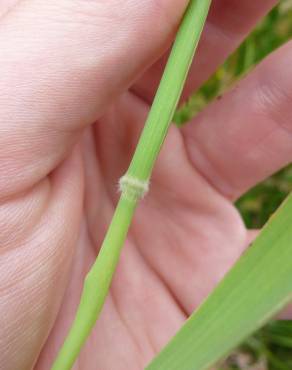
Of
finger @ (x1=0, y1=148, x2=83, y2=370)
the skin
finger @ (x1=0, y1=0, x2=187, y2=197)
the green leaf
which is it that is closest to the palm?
the skin

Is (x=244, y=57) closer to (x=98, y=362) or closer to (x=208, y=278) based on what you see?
Answer: (x=208, y=278)

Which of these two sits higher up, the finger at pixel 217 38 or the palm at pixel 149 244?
the finger at pixel 217 38

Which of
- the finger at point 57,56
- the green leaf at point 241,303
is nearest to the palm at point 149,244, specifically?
the finger at point 57,56

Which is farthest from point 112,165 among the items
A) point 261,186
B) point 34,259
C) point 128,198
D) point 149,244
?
point 261,186

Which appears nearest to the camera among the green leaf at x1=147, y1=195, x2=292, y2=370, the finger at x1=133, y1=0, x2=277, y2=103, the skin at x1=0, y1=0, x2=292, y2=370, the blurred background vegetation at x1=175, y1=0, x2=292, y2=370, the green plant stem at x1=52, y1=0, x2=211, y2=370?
the green leaf at x1=147, y1=195, x2=292, y2=370

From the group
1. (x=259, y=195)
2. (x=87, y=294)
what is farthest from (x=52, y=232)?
(x=259, y=195)

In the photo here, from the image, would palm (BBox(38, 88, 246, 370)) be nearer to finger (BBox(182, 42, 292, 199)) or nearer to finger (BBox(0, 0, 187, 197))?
finger (BBox(182, 42, 292, 199))

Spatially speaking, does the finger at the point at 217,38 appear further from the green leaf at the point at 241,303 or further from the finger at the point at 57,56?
the green leaf at the point at 241,303

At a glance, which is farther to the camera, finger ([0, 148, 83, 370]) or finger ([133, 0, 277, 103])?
finger ([133, 0, 277, 103])

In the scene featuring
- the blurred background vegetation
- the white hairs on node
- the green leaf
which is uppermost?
the green leaf
